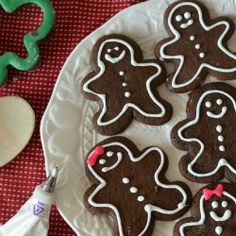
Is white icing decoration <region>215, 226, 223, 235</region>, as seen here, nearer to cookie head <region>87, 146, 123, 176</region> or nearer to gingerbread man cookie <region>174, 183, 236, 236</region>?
gingerbread man cookie <region>174, 183, 236, 236</region>

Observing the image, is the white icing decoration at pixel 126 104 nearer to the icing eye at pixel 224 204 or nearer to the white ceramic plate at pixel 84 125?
the white ceramic plate at pixel 84 125

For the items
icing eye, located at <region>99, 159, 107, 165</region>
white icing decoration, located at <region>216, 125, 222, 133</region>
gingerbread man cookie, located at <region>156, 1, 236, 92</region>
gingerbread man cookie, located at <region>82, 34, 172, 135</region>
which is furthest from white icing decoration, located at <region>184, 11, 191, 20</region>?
icing eye, located at <region>99, 159, 107, 165</region>

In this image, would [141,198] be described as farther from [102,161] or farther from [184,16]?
[184,16]

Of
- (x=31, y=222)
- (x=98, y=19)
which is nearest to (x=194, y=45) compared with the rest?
(x=98, y=19)

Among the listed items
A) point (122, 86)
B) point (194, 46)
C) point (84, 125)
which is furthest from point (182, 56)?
point (84, 125)

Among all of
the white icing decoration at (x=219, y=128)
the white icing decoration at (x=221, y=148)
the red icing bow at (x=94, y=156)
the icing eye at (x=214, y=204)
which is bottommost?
the icing eye at (x=214, y=204)

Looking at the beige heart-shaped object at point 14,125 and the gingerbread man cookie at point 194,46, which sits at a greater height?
the gingerbread man cookie at point 194,46

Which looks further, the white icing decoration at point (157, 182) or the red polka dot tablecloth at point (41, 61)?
the red polka dot tablecloth at point (41, 61)

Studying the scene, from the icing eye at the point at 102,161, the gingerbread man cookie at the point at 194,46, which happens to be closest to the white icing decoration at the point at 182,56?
the gingerbread man cookie at the point at 194,46
